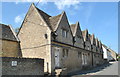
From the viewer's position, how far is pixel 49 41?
1772 centimetres

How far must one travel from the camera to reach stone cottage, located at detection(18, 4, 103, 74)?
Answer: 17.8 metres

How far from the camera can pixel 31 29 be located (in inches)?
796

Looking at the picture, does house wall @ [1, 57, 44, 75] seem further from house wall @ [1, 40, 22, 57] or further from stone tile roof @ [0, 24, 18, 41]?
stone tile roof @ [0, 24, 18, 41]

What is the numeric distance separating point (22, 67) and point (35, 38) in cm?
675

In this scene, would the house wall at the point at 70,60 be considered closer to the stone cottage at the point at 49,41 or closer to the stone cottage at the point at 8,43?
the stone cottage at the point at 49,41

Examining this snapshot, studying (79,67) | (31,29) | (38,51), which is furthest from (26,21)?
(79,67)

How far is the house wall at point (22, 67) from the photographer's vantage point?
12.2 m

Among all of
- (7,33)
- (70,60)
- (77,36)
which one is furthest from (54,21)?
(7,33)

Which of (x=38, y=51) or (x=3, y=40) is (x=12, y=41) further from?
(x=38, y=51)

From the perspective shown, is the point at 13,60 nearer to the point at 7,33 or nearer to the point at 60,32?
the point at 7,33

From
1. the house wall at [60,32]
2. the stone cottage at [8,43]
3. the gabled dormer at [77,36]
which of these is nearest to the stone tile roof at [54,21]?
the house wall at [60,32]

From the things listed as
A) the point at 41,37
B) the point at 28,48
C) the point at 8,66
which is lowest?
the point at 8,66

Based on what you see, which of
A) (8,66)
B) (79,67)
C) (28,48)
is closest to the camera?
(8,66)

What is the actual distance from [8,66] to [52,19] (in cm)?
1152
